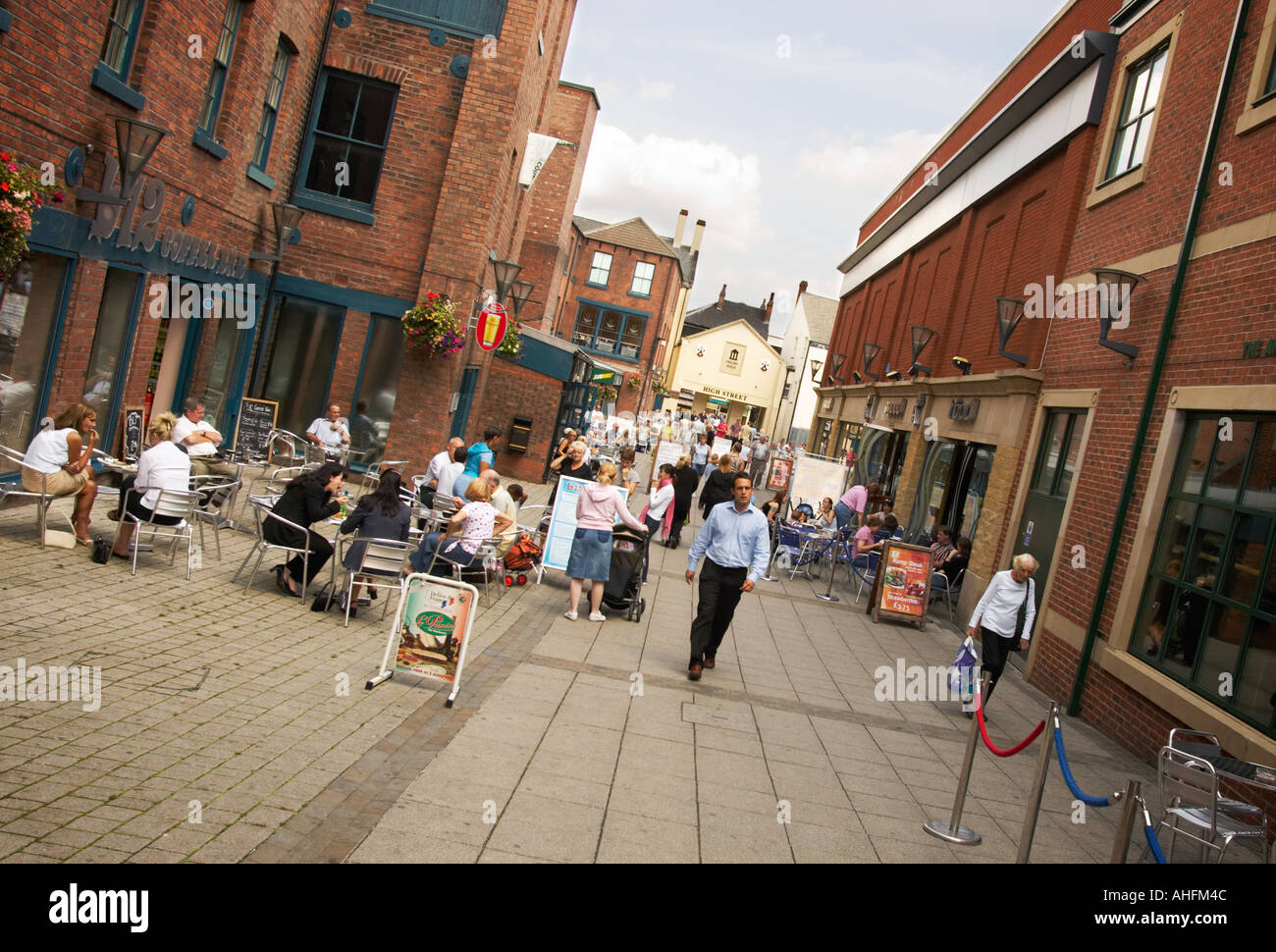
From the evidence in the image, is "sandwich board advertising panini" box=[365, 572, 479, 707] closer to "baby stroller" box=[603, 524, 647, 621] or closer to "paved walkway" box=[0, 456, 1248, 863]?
"paved walkway" box=[0, 456, 1248, 863]

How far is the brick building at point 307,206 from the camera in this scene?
1110 cm

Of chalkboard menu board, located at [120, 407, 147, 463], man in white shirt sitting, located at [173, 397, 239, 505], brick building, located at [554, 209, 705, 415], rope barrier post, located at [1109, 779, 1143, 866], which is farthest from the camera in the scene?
brick building, located at [554, 209, 705, 415]

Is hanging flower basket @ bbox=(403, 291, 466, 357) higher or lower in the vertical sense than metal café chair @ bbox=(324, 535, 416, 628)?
higher

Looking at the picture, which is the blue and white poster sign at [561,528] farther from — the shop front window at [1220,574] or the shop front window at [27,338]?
the shop front window at [1220,574]


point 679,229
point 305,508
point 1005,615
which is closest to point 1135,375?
point 1005,615

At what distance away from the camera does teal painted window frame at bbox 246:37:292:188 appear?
605 inches

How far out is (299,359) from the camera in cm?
1748

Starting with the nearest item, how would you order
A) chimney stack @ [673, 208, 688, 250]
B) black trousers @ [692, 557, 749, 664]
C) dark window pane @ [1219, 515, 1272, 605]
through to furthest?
dark window pane @ [1219, 515, 1272, 605], black trousers @ [692, 557, 749, 664], chimney stack @ [673, 208, 688, 250]

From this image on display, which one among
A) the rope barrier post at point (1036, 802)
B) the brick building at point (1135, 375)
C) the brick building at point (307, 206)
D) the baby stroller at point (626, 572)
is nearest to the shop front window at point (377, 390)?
the brick building at point (307, 206)

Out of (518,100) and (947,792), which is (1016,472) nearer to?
(947,792)

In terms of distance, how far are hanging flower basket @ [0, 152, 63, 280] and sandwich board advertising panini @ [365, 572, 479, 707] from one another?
3968 mm

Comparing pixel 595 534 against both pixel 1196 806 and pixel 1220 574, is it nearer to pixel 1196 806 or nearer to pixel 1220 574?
pixel 1220 574

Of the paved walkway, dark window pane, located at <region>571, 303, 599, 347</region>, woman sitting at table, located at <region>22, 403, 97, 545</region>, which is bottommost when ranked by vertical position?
the paved walkway

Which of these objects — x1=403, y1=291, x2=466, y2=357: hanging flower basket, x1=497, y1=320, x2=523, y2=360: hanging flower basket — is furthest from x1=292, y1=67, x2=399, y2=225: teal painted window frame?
x1=497, y1=320, x2=523, y2=360: hanging flower basket
